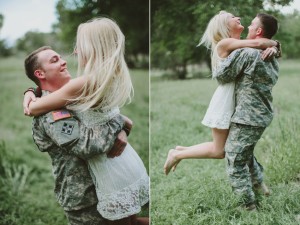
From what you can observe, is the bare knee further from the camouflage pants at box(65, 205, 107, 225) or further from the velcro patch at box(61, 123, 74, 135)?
the velcro patch at box(61, 123, 74, 135)

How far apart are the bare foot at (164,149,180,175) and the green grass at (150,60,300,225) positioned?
0.11 meters

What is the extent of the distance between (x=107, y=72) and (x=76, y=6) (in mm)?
1826

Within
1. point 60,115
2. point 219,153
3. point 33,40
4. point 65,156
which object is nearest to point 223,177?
point 219,153

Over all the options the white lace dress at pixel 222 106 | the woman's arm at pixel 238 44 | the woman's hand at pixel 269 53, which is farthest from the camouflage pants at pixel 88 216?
the woman's hand at pixel 269 53

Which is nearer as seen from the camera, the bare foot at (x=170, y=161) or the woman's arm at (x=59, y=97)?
the woman's arm at (x=59, y=97)

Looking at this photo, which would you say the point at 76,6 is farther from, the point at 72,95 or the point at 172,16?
the point at 72,95

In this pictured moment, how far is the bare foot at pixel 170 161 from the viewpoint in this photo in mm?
3455

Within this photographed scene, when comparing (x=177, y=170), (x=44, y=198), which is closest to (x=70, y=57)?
(x=177, y=170)

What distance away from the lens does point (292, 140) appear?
3252 mm

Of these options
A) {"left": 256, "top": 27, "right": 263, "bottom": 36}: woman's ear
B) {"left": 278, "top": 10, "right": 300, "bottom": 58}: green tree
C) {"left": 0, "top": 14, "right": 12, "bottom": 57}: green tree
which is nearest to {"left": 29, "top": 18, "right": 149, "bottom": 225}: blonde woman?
{"left": 256, "top": 27, "right": 263, "bottom": 36}: woman's ear

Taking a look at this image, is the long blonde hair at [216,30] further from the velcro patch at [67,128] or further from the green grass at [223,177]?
the velcro patch at [67,128]

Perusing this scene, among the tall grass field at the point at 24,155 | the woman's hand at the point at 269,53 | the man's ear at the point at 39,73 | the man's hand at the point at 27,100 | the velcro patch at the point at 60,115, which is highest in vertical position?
the woman's hand at the point at 269,53

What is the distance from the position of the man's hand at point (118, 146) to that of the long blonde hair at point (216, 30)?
0.73m

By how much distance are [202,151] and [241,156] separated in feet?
1.00
